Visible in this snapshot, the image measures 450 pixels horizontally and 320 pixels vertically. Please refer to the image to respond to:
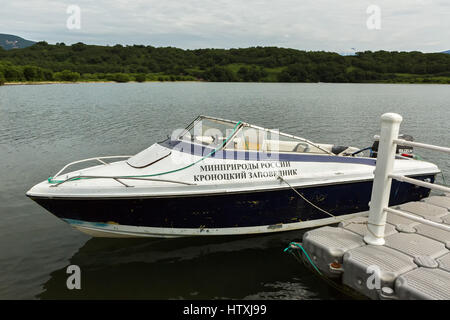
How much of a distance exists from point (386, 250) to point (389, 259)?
0.81ft

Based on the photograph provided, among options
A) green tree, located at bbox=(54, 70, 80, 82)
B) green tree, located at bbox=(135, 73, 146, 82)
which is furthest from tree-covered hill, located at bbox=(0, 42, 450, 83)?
green tree, located at bbox=(135, 73, 146, 82)

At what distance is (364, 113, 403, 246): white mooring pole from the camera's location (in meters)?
4.01

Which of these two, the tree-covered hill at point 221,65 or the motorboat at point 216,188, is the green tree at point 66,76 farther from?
the motorboat at point 216,188

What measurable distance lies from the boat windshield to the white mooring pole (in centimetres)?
243

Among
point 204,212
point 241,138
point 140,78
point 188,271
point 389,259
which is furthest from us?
point 140,78

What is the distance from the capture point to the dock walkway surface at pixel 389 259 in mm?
3615

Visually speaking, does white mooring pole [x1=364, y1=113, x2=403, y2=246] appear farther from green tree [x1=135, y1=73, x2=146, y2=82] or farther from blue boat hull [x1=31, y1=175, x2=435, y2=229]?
green tree [x1=135, y1=73, x2=146, y2=82]

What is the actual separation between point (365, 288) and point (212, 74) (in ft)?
360

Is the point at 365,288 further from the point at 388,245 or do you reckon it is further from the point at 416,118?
the point at 416,118

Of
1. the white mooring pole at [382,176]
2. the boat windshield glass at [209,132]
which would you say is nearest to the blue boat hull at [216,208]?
the boat windshield glass at [209,132]

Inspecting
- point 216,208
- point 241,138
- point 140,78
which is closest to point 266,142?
point 241,138

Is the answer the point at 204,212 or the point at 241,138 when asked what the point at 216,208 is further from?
the point at 241,138

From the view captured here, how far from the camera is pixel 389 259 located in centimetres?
403
